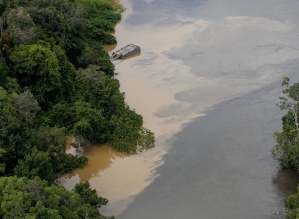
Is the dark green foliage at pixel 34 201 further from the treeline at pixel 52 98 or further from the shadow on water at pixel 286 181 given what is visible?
the shadow on water at pixel 286 181

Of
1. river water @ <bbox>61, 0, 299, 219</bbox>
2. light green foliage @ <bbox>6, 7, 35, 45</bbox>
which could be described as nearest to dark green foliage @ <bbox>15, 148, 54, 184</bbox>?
river water @ <bbox>61, 0, 299, 219</bbox>

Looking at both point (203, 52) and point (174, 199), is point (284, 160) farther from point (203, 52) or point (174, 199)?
point (203, 52)

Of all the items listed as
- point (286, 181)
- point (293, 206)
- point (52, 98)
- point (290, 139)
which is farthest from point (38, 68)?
point (293, 206)

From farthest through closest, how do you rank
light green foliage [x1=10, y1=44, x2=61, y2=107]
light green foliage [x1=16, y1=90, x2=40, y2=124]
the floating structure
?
the floating structure, light green foliage [x1=10, y1=44, x2=61, y2=107], light green foliage [x1=16, y1=90, x2=40, y2=124]

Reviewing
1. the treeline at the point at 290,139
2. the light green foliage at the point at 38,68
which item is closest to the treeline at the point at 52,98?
the light green foliage at the point at 38,68

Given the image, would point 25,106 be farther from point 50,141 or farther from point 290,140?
point 290,140

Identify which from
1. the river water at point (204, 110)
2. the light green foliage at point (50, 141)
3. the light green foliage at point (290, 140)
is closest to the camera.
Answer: the light green foliage at point (50, 141)

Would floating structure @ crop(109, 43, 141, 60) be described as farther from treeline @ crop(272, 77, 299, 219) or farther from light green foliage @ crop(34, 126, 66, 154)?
treeline @ crop(272, 77, 299, 219)

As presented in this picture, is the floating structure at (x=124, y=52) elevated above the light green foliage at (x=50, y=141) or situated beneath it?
elevated above
